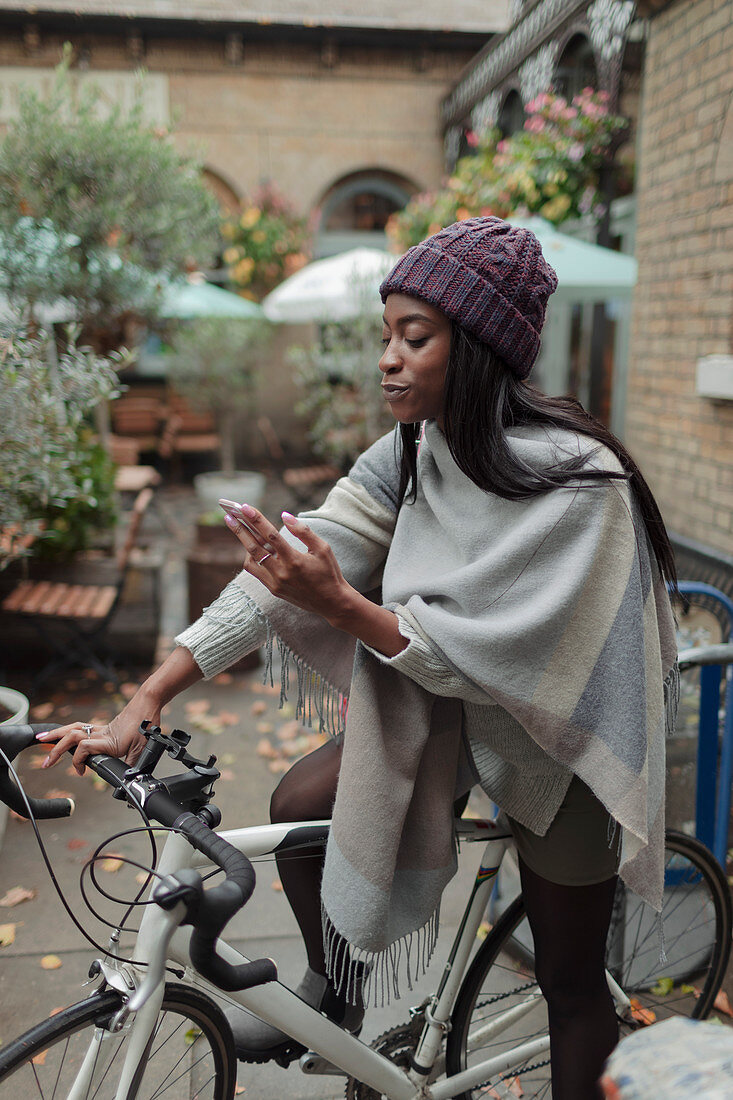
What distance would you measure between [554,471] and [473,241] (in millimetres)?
413

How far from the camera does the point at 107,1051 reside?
1.43 m

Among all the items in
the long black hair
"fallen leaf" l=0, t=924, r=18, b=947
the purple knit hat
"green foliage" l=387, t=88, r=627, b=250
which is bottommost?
"fallen leaf" l=0, t=924, r=18, b=947

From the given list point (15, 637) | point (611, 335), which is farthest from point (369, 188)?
point (15, 637)

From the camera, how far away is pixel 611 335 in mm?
8297

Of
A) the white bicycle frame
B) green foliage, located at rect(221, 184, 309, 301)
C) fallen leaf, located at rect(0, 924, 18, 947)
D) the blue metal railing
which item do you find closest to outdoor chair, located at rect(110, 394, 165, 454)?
green foliage, located at rect(221, 184, 309, 301)

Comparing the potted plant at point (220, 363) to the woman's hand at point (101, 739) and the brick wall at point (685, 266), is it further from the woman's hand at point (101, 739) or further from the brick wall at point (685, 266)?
the woman's hand at point (101, 739)

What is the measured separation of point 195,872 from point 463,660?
0.54 m

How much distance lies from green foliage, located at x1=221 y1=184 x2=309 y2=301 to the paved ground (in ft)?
29.0

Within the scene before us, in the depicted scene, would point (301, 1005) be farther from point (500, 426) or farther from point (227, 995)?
point (500, 426)

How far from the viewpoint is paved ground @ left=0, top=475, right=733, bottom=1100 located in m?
2.66

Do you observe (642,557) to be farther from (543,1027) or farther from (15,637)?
(15,637)

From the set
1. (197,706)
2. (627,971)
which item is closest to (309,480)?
(197,706)

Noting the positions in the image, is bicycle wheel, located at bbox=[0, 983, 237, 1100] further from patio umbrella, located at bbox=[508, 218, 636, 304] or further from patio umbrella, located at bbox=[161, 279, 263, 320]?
patio umbrella, located at bbox=[161, 279, 263, 320]

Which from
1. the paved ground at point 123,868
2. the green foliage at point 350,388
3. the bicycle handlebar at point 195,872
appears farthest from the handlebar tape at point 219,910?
the green foliage at point 350,388
